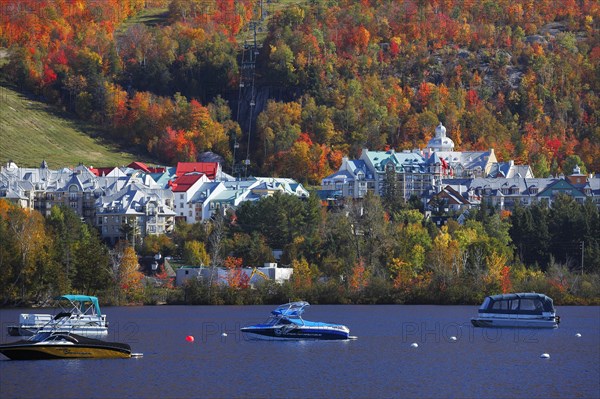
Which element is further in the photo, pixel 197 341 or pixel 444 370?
pixel 197 341

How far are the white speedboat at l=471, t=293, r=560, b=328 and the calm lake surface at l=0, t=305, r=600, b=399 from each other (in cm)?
123

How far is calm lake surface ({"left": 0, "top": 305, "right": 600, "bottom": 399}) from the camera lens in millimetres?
72938

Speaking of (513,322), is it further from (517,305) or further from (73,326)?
(73,326)

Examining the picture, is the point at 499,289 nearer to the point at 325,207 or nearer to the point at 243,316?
the point at 243,316

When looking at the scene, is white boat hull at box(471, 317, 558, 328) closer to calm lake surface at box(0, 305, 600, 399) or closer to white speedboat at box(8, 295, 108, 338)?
calm lake surface at box(0, 305, 600, 399)

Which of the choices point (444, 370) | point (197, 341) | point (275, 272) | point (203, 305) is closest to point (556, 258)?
point (275, 272)

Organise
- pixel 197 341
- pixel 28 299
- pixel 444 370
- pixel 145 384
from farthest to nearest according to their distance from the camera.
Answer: pixel 28 299
pixel 197 341
pixel 444 370
pixel 145 384

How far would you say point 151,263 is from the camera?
159 metres

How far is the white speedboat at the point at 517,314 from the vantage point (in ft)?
357

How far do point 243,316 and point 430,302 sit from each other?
24.9 m

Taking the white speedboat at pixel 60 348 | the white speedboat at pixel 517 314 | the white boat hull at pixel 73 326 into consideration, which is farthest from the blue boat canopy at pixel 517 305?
the white speedboat at pixel 60 348

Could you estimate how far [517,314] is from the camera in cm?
10950

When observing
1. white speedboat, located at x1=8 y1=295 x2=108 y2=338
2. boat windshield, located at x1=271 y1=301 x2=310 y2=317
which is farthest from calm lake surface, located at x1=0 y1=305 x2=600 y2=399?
boat windshield, located at x1=271 y1=301 x2=310 y2=317

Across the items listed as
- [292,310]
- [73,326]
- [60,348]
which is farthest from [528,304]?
[60,348]
